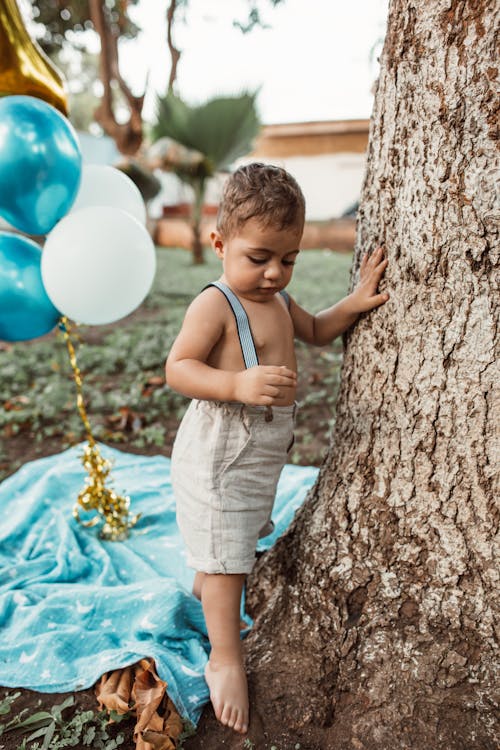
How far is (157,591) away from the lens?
6.61 feet

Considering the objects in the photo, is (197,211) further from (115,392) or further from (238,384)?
(238,384)

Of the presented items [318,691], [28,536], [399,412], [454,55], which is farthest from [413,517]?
[28,536]

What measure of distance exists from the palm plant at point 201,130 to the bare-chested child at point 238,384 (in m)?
9.11

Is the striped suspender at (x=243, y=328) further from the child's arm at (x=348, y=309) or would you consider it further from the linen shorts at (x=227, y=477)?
the child's arm at (x=348, y=309)

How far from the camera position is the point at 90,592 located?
Answer: 6.78 feet

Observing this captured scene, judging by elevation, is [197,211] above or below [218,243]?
above

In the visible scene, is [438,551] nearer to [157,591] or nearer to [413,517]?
[413,517]

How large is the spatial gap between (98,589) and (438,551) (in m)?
1.24

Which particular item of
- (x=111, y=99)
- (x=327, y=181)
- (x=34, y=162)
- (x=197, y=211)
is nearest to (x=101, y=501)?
(x=34, y=162)

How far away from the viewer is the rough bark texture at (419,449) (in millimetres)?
1328

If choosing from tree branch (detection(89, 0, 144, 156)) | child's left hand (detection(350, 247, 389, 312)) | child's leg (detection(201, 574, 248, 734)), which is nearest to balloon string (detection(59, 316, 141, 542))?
child's leg (detection(201, 574, 248, 734))

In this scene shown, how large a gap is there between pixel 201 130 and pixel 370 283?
9.81 m

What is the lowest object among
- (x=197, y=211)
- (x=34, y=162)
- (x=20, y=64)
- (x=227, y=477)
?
(x=227, y=477)

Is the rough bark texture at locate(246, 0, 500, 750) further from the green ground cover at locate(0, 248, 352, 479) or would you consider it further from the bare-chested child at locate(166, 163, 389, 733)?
the green ground cover at locate(0, 248, 352, 479)
